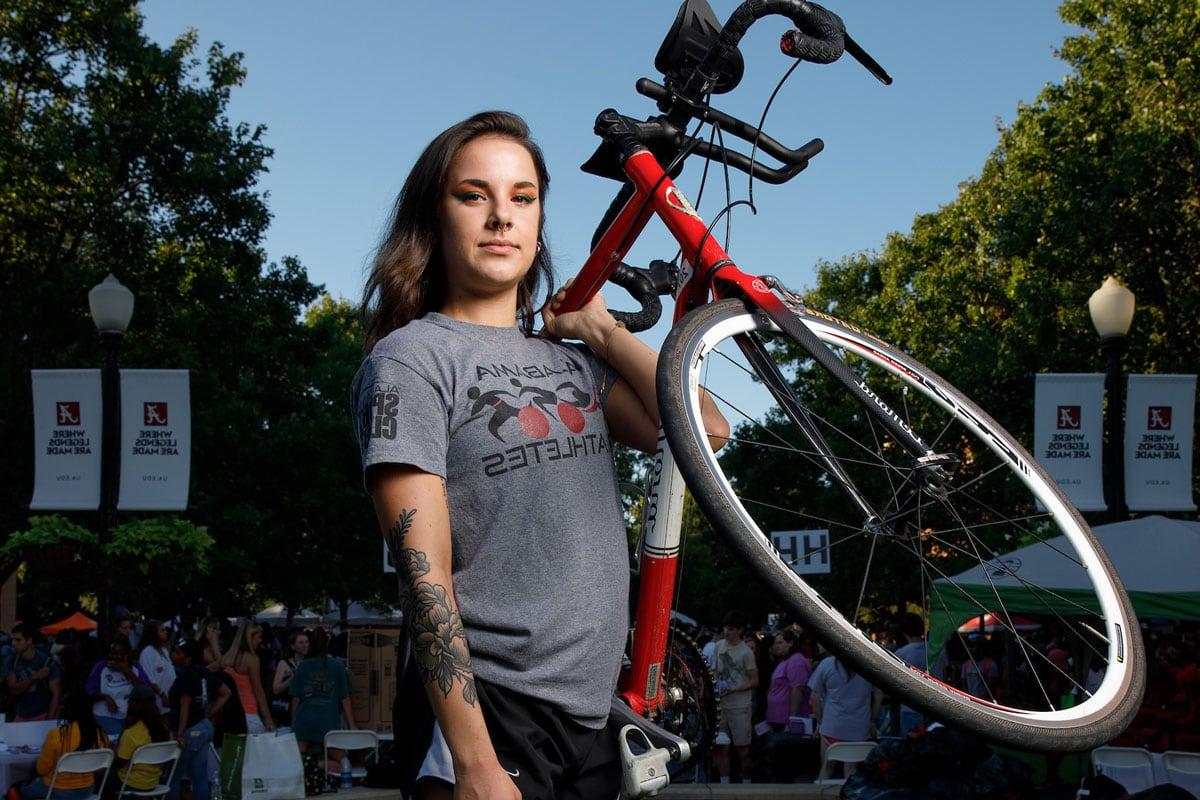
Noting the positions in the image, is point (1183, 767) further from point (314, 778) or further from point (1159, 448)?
point (314, 778)

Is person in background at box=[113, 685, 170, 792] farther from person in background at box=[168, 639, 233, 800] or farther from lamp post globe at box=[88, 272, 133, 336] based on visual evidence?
lamp post globe at box=[88, 272, 133, 336]

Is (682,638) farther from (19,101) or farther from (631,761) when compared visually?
(19,101)

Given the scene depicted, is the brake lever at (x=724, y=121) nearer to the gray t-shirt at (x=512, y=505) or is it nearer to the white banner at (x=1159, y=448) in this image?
the gray t-shirt at (x=512, y=505)

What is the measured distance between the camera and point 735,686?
12.5 metres

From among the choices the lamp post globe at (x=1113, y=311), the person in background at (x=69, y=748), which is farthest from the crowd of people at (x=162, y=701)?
the lamp post globe at (x=1113, y=311)

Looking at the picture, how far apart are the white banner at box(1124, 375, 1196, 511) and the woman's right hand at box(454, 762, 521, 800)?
456 inches

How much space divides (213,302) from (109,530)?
13612 millimetres

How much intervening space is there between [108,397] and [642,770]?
10.2 m

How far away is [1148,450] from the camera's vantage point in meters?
12.2

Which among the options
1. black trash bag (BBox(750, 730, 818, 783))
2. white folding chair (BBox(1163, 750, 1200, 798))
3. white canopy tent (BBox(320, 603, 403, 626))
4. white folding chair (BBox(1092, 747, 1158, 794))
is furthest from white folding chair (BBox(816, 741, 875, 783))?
white canopy tent (BBox(320, 603, 403, 626))

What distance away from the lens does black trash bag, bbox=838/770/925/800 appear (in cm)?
875

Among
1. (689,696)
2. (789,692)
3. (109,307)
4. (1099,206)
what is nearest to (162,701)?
(109,307)

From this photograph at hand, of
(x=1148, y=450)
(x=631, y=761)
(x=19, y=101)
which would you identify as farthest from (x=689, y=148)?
(x=19, y=101)

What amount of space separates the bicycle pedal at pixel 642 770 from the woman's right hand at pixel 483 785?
360 millimetres
